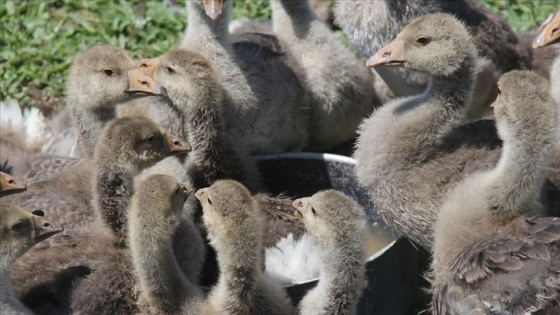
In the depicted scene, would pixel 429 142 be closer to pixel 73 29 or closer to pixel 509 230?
pixel 509 230

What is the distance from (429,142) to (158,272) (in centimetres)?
144

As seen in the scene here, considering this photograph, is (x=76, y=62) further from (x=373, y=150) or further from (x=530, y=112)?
(x=530, y=112)

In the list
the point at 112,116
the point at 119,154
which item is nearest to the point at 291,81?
the point at 112,116

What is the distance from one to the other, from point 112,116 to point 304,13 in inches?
61.3

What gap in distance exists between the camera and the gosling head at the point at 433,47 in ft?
15.9

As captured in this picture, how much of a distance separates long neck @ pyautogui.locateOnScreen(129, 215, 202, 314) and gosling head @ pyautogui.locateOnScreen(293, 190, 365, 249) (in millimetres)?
573

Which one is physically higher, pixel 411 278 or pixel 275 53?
pixel 275 53

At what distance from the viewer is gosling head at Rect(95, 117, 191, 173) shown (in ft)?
15.3

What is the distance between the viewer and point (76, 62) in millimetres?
5363

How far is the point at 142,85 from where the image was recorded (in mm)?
5184

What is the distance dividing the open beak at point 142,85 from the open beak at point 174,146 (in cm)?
39

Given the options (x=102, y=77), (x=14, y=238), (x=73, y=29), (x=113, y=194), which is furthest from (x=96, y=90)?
(x=73, y=29)

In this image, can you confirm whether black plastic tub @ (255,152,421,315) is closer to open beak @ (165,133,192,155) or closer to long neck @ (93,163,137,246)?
open beak @ (165,133,192,155)

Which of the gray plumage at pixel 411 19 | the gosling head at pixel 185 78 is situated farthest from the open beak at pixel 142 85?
the gray plumage at pixel 411 19
